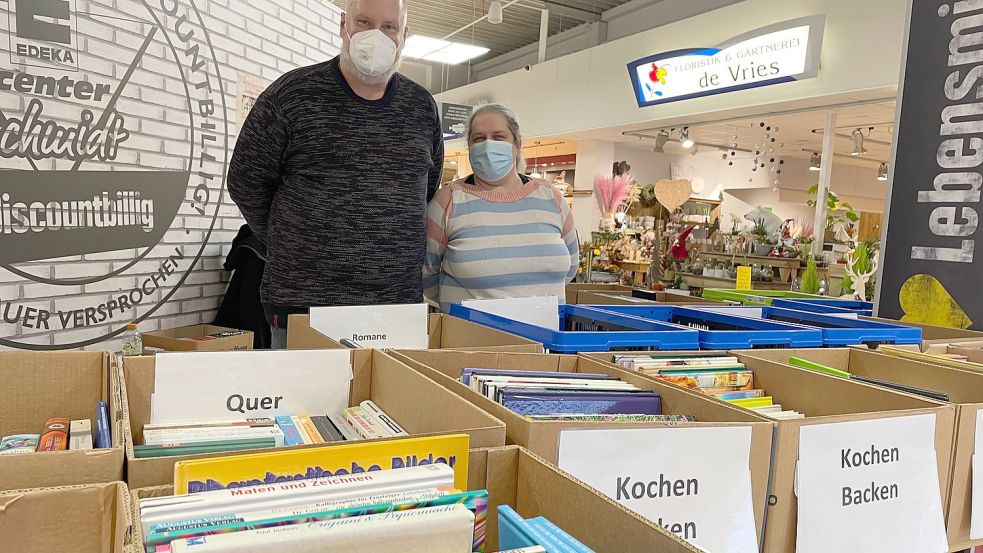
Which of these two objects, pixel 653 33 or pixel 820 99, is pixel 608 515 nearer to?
pixel 820 99

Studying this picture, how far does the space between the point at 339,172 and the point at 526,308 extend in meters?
0.65

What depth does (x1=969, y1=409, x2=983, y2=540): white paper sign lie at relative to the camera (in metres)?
1.42

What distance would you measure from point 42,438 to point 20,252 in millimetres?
2132

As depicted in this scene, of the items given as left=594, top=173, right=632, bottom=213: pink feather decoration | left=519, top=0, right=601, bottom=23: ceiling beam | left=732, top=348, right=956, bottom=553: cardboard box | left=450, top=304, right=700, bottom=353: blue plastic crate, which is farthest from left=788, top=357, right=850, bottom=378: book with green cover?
left=519, top=0, right=601, bottom=23: ceiling beam

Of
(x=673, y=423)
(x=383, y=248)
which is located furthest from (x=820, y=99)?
(x=673, y=423)

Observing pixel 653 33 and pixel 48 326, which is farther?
pixel 653 33

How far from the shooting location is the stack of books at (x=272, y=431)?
1040 millimetres

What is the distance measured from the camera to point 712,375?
1.55m

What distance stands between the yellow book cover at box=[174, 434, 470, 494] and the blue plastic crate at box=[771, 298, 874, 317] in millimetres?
2032

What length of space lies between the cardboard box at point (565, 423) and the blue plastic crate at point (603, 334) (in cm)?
7

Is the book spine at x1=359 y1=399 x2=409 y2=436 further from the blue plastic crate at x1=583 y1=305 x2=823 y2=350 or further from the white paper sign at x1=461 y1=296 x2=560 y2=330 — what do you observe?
the blue plastic crate at x1=583 y1=305 x2=823 y2=350

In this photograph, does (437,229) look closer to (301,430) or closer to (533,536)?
(301,430)

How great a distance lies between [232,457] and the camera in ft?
2.54

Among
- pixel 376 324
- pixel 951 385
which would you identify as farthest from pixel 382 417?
pixel 951 385
